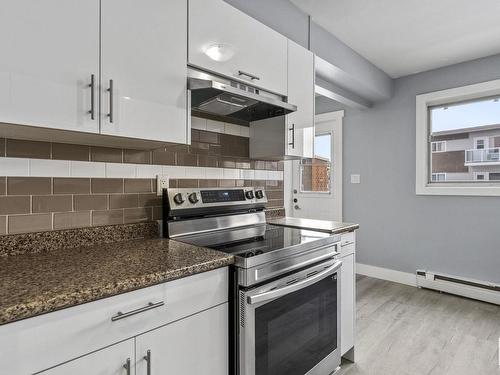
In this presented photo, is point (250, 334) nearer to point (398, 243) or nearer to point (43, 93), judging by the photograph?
point (43, 93)

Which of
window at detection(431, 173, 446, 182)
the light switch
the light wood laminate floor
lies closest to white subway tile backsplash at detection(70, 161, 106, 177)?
the light wood laminate floor

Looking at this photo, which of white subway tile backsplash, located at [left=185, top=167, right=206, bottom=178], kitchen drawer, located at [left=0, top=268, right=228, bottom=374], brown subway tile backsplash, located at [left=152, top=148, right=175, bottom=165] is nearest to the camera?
kitchen drawer, located at [left=0, top=268, right=228, bottom=374]

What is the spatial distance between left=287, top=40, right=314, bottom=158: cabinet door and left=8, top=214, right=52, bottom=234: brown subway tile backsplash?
1.36 m

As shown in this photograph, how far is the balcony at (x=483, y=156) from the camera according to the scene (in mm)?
3057

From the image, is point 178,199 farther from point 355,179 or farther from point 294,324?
point 355,179

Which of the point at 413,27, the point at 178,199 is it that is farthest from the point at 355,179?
the point at 178,199

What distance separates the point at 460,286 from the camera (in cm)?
314

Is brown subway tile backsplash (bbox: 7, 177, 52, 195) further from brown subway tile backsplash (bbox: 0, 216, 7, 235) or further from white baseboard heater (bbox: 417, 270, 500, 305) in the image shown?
white baseboard heater (bbox: 417, 270, 500, 305)

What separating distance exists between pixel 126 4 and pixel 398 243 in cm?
362

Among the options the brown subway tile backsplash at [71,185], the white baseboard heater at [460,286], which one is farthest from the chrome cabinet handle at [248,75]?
the white baseboard heater at [460,286]

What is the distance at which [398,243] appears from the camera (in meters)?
3.66

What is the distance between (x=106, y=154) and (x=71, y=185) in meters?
0.21

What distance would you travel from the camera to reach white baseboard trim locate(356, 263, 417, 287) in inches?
139

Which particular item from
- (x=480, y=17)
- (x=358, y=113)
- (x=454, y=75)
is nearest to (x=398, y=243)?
(x=358, y=113)
